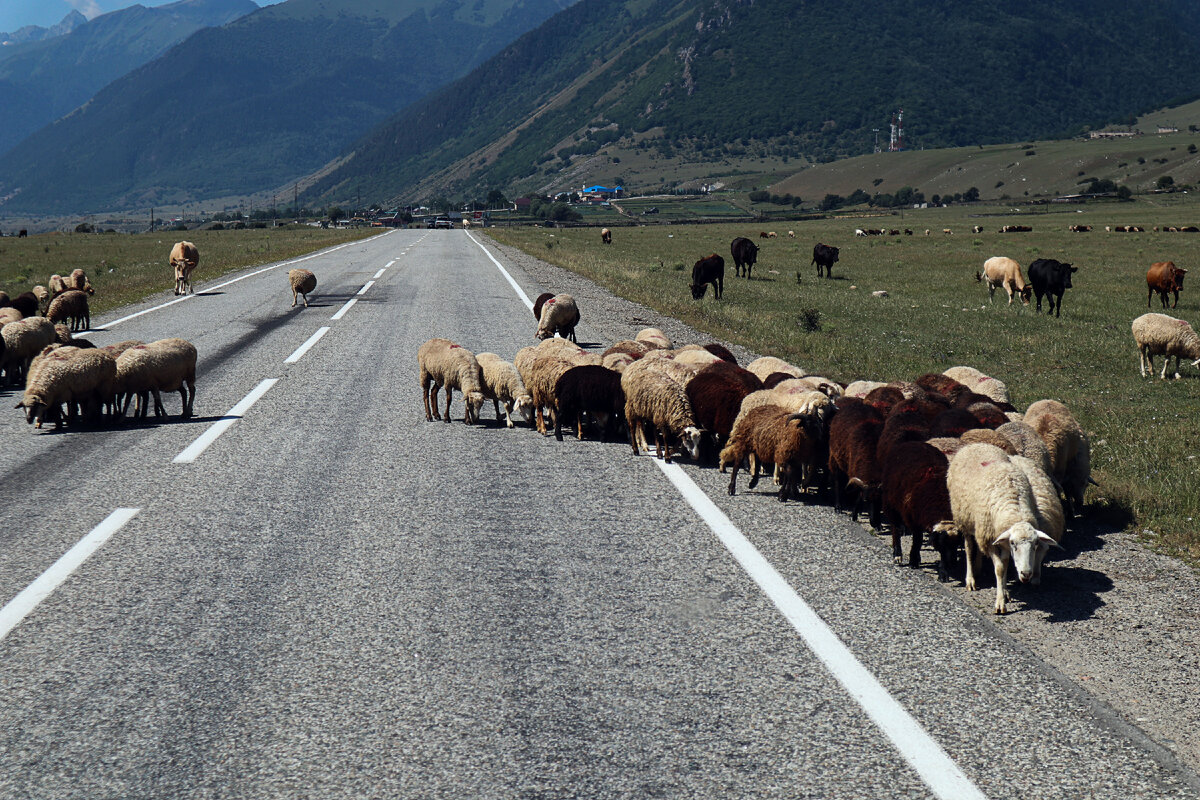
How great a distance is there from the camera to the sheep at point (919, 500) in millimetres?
6227

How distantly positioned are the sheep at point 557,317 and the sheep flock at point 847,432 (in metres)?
3.75

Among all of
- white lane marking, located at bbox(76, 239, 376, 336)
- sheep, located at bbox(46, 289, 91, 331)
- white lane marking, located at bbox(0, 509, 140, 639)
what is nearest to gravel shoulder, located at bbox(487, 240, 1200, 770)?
white lane marking, located at bbox(0, 509, 140, 639)

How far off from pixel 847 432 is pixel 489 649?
12.8 feet

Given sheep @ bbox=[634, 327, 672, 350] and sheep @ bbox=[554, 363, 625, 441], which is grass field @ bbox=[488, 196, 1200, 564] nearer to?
sheep @ bbox=[634, 327, 672, 350]

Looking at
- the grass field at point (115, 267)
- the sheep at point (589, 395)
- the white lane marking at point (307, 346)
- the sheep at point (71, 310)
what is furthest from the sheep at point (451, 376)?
the grass field at point (115, 267)

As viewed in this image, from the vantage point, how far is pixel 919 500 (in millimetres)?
6473

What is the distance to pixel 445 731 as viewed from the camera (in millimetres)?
4094

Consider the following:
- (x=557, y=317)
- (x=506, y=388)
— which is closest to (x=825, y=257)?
(x=557, y=317)

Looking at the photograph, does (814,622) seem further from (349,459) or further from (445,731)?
(349,459)

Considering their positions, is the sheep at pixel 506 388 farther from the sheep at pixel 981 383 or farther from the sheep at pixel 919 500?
the sheep at pixel 919 500

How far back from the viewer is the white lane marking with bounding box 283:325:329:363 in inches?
608

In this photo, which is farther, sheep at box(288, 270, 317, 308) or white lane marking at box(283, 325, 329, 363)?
sheep at box(288, 270, 317, 308)

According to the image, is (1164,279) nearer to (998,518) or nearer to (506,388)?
(506,388)

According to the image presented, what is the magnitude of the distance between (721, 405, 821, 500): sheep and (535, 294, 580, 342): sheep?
7.69 meters
